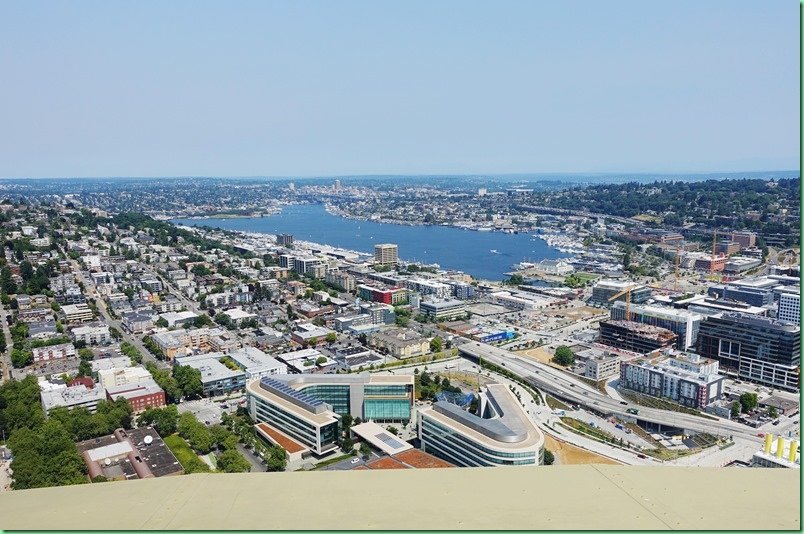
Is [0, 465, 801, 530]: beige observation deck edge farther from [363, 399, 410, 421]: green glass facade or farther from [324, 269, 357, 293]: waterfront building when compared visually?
[324, 269, 357, 293]: waterfront building

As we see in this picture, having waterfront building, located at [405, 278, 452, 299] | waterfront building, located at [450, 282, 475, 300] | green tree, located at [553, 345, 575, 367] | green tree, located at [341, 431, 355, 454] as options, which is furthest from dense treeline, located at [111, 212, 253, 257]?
green tree, located at [341, 431, 355, 454]

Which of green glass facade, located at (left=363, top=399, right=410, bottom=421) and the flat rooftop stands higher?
green glass facade, located at (left=363, top=399, right=410, bottom=421)

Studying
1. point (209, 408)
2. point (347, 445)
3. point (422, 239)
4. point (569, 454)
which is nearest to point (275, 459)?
point (347, 445)

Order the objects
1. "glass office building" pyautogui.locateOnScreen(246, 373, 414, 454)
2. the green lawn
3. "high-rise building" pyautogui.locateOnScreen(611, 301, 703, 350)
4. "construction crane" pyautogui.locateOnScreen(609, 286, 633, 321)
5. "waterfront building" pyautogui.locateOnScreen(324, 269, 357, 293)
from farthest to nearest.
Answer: "waterfront building" pyautogui.locateOnScreen(324, 269, 357, 293) < "construction crane" pyautogui.locateOnScreen(609, 286, 633, 321) < "high-rise building" pyautogui.locateOnScreen(611, 301, 703, 350) < "glass office building" pyautogui.locateOnScreen(246, 373, 414, 454) < the green lawn

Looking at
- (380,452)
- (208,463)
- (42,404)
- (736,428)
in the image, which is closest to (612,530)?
(380,452)

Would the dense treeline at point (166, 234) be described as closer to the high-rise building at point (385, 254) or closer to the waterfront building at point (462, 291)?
the high-rise building at point (385, 254)

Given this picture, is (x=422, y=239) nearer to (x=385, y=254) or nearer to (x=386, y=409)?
(x=385, y=254)

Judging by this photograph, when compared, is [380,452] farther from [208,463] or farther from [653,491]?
[653,491]
